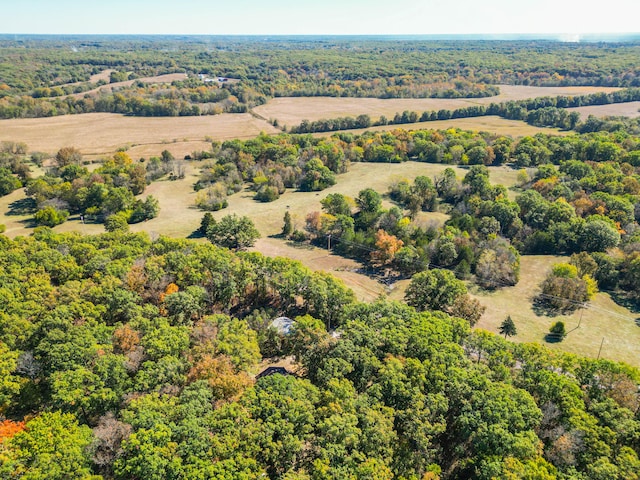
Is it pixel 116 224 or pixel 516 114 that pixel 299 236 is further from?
pixel 516 114

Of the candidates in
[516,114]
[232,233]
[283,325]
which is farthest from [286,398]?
[516,114]

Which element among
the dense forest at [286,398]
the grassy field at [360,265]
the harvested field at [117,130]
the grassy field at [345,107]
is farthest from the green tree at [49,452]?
the grassy field at [345,107]

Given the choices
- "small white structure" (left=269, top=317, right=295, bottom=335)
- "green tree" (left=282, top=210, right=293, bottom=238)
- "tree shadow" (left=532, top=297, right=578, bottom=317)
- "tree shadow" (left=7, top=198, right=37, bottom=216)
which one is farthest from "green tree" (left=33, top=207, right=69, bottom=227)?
"tree shadow" (left=532, top=297, right=578, bottom=317)

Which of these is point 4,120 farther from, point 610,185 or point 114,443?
point 610,185

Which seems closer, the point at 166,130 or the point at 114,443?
the point at 114,443

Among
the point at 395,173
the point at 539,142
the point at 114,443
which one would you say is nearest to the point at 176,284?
the point at 114,443

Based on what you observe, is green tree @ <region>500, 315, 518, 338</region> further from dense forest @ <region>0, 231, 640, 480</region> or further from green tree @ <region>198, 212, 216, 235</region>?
green tree @ <region>198, 212, 216, 235</region>
